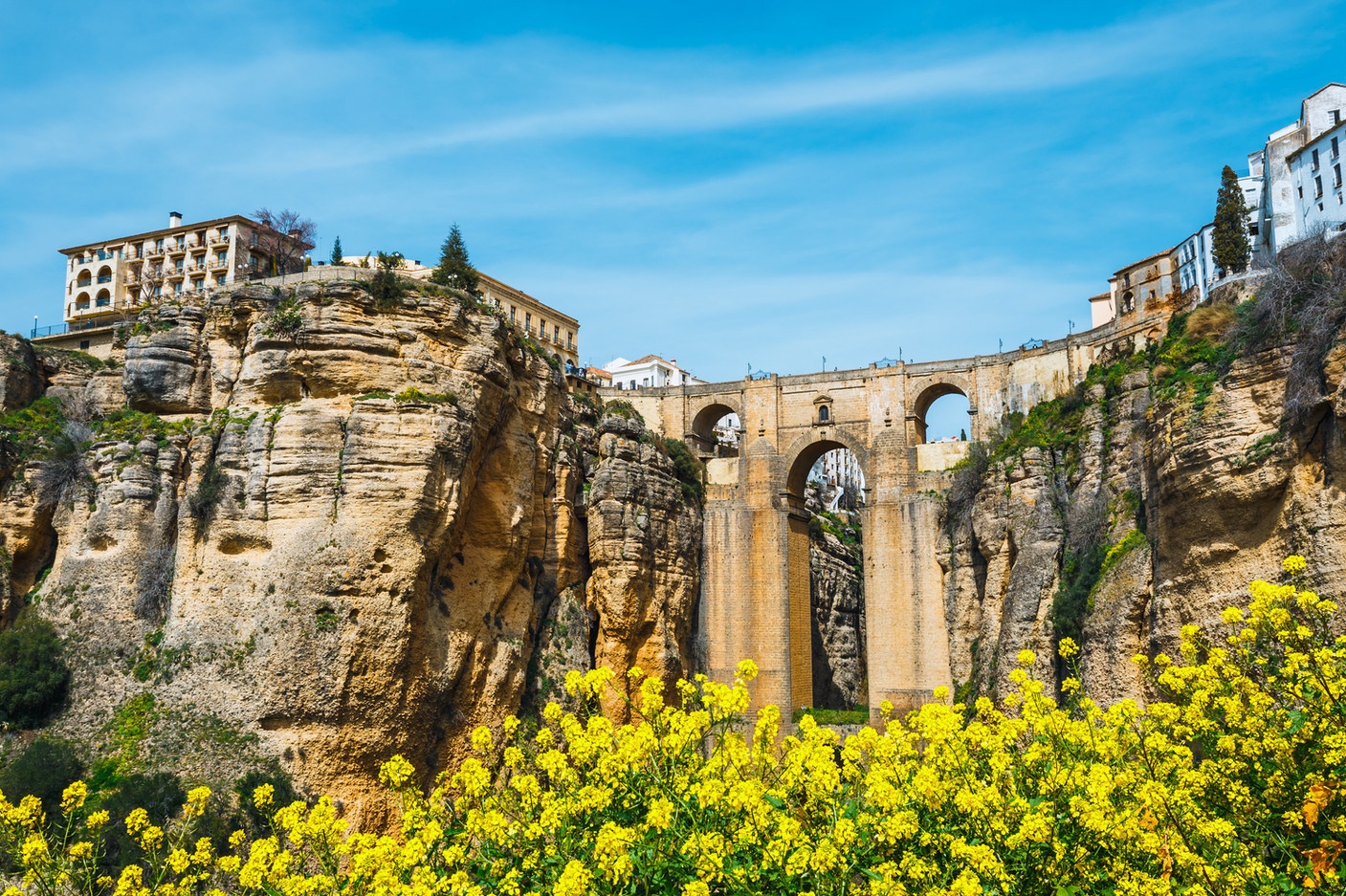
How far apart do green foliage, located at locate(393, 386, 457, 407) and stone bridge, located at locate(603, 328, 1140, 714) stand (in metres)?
15.5

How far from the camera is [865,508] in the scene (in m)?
39.2

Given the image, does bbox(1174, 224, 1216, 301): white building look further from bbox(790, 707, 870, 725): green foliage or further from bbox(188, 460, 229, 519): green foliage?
bbox(188, 460, 229, 519): green foliage

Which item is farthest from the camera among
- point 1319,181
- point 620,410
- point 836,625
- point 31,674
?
point 836,625

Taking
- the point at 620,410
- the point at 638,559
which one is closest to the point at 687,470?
the point at 620,410

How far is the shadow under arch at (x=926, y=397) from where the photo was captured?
4078cm

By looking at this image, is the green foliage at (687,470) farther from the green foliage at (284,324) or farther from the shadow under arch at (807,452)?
the green foliage at (284,324)

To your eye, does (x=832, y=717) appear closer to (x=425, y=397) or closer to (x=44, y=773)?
(x=425, y=397)

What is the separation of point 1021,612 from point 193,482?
22.7 m

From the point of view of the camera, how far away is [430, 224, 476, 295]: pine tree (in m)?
33.3

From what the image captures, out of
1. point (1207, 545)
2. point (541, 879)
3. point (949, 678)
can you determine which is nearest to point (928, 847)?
point (541, 879)

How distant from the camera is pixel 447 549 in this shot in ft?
89.5

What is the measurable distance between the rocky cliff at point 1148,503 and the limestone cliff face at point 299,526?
14752mm

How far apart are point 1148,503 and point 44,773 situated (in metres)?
24.6

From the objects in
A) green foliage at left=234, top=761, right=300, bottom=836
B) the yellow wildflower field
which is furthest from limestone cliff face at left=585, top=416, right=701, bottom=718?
the yellow wildflower field
